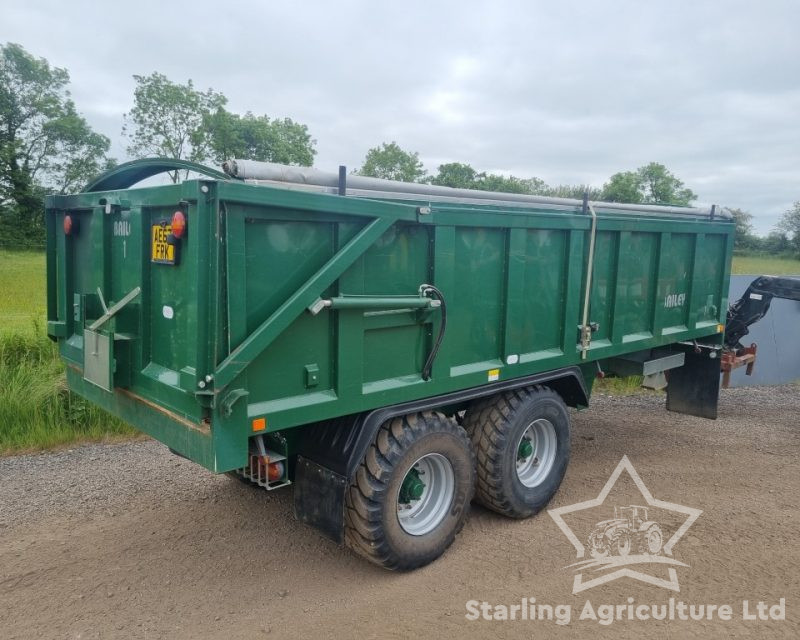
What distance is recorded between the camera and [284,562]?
3953 millimetres

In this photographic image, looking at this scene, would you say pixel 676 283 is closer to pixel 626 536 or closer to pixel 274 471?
pixel 626 536

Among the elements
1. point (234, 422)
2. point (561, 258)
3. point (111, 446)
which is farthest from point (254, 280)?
point (111, 446)

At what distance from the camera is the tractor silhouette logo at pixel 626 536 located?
4125 mm

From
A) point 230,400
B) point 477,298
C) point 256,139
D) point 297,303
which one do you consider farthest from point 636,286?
point 256,139

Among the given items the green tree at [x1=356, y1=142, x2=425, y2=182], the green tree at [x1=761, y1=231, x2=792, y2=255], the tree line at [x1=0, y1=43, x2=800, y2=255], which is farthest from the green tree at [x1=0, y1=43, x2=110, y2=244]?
the green tree at [x1=761, y1=231, x2=792, y2=255]

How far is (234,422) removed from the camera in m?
2.98

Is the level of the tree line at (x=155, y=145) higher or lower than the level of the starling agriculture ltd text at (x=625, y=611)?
higher

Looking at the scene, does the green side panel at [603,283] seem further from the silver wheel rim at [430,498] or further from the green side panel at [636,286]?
the silver wheel rim at [430,498]

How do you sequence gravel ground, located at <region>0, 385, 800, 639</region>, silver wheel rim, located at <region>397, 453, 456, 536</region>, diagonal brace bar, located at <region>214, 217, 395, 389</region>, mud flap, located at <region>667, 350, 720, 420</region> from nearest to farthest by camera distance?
diagonal brace bar, located at <region>214, 217, 395, 389</region>
gravel ground, located at <region>0, 385, 800, 639</region>
silver wheel rim, located at <region>397, 453, 456, 536</region>
mud flap, located at <region>667, 350, 720, 420</region>

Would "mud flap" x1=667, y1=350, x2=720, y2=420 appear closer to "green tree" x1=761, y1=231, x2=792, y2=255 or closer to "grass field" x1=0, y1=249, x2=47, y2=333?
"grass field" x1=0, y1=249, x2=47, y2=333

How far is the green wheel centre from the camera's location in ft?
12.7

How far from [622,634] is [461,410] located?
176 centimetres

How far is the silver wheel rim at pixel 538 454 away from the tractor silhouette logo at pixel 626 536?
0.56 metres

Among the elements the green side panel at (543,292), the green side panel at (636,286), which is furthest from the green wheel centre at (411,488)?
the green side panel at (636,286)
